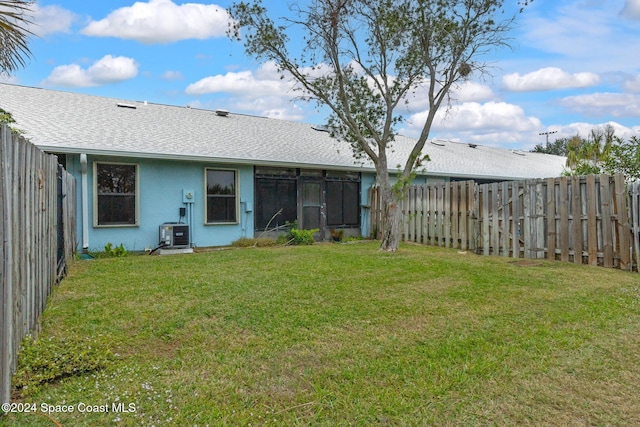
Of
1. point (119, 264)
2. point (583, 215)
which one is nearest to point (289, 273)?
point (119, 264)

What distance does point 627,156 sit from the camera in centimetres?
1129

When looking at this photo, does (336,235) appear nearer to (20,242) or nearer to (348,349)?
(348,349)

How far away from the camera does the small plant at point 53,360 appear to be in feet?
9.30

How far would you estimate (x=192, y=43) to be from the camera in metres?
12.2

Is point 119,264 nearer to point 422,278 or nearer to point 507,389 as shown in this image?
point 422,278

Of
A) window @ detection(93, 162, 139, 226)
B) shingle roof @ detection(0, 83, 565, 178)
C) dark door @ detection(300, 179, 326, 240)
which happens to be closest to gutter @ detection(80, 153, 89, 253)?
window @ detection(93, 162, 139, 226)

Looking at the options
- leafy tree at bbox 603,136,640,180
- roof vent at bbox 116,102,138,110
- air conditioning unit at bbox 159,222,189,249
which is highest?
roof vent at bbox 116,102,138,110

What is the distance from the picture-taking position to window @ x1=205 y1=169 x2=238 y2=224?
11.2m

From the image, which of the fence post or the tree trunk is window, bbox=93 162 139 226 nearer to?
the tree trunk

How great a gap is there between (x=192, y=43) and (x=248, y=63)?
2.87m

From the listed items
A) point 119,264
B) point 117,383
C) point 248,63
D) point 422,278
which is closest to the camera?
point 117,383

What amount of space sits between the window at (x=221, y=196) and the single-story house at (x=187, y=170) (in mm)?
27

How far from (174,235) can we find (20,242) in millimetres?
7285

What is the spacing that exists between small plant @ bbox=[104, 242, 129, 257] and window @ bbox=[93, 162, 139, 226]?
569 mm
